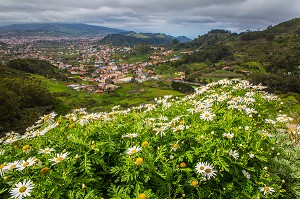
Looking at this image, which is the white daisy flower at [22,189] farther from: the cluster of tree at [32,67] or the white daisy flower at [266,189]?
the cluster of tree at [32,67]

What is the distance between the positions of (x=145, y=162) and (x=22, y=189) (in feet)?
4.82

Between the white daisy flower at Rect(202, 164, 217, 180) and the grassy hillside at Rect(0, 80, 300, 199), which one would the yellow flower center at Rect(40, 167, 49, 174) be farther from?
the white daisy flower at Rect(202, 164, 217, 180)

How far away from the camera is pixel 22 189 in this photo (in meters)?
2.56

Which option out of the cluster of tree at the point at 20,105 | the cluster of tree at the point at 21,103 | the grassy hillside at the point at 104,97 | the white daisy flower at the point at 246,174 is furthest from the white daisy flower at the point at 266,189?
the grassy hillside at the point at 104,97

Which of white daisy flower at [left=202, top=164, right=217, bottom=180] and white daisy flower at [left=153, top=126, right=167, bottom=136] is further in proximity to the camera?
white daisy flower at [left=153, top=126, right=167, bottom=136]

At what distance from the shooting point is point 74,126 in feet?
13.3

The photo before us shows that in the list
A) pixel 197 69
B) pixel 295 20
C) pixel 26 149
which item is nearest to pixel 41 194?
pixel 26 149

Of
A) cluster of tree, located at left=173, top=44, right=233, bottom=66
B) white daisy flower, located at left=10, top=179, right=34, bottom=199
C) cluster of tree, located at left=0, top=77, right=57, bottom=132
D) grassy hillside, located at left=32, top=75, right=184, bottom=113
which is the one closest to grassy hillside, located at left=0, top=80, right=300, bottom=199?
white daisy flower, located at left=10, top=179, right=34, bottom=199

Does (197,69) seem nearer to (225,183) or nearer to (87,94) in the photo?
(87,94)

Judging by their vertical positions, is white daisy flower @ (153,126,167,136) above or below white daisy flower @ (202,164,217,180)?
above

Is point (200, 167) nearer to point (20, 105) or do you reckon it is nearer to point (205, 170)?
point (205, 170)

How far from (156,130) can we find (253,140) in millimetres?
1641

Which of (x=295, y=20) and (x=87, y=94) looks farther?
(x=295, y=20)

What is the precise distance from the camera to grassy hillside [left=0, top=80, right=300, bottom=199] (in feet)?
9.32
